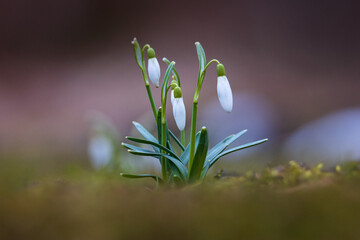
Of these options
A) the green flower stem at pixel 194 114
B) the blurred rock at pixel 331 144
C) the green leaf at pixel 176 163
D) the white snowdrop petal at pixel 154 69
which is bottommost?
the blurred rock at pixel 331 144

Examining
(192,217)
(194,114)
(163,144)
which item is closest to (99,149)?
(163,144)

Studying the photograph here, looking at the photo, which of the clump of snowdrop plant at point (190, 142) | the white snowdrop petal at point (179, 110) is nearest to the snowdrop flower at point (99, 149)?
the clump of snowdrop plant at point (190, 142)

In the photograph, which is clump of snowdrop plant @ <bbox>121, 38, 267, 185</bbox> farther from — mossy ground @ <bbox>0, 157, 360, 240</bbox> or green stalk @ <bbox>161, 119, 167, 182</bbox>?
mossy ground @ <bbox>0, 157, 360, 240</bbox>

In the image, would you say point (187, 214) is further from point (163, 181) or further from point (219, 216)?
point (163, 181)

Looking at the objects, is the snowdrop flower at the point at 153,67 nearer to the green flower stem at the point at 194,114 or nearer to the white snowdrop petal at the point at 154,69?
A: the white snowdrop petal at the point at 154,69

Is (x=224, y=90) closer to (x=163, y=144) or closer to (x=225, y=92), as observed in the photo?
(x=225, y=92)
